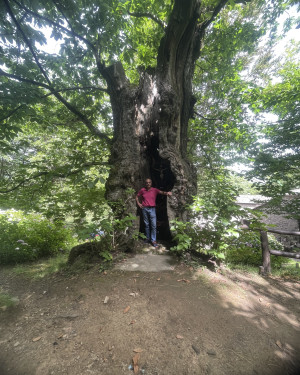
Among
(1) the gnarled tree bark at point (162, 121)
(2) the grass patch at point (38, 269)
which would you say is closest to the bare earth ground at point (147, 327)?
(2) the grass patch at point (38, 269)

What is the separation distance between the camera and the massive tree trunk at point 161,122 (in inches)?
168

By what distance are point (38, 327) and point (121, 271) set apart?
1433 millimetres

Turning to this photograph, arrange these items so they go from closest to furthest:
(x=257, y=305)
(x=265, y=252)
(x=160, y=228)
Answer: (x=257, y=305), (x=265, y=252), (x=160, y=228)

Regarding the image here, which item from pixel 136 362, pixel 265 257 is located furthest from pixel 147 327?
pixel 265 257

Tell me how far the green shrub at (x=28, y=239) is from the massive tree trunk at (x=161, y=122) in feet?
9.24

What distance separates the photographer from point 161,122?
462cm

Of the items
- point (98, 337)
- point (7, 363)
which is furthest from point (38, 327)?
point (98, 337)

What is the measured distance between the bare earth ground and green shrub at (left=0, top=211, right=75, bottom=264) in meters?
1.53

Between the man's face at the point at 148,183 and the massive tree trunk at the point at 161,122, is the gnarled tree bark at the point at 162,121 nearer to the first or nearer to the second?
the massive tree trunk at the point at 161,122

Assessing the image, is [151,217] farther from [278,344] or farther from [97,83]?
[97,83]

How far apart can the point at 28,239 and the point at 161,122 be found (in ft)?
17.5

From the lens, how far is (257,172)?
6.91m

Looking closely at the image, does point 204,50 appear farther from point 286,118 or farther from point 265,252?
point 265,252

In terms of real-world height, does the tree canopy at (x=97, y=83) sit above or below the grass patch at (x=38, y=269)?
above
